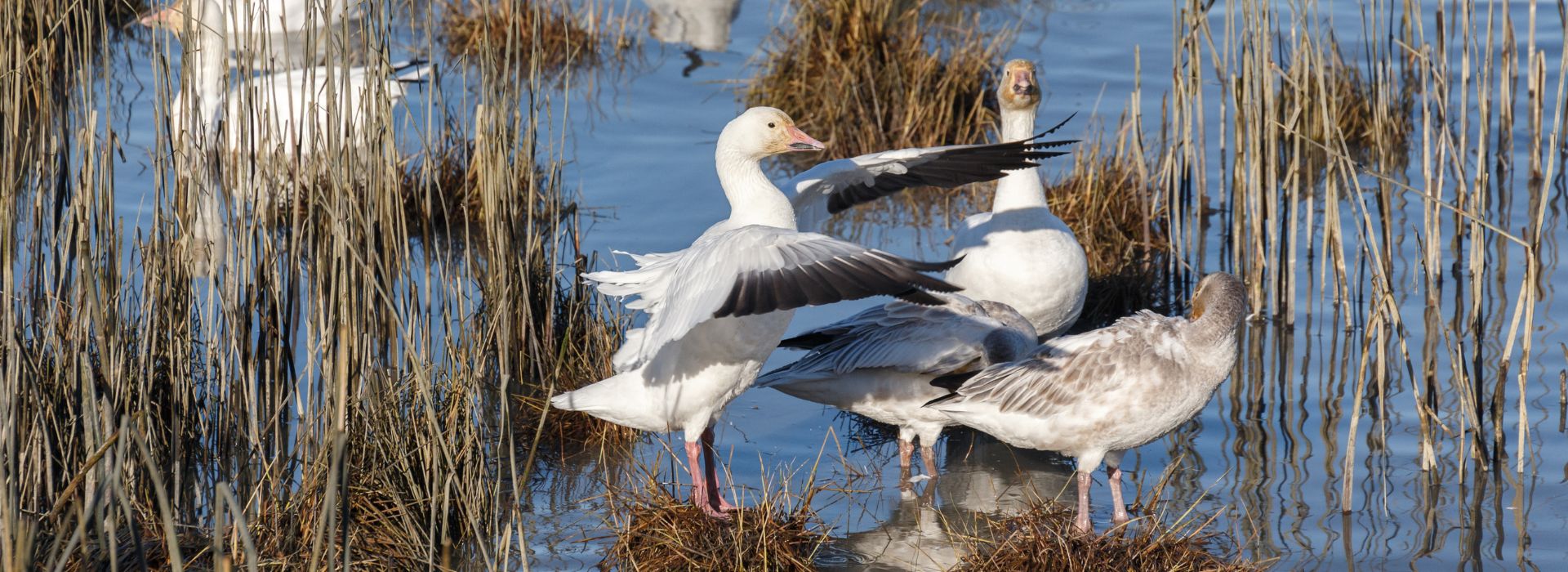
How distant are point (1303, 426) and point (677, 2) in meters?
7.29

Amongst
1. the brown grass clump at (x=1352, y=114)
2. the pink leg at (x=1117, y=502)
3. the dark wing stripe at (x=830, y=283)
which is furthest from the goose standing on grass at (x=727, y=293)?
the brown grass clump at (x=1352, y=114)

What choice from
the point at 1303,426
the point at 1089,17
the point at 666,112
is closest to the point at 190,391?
the point at 1303,426

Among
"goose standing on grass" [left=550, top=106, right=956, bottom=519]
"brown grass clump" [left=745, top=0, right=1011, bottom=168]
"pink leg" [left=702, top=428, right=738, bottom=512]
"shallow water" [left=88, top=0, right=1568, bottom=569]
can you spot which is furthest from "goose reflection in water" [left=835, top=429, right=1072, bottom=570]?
"brown grass clump" [left=745, top=0, right=1011, bottom=168]

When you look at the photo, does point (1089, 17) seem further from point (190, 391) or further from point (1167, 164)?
point (190, 391)

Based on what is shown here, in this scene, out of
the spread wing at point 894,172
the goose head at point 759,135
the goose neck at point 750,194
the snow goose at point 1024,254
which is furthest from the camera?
the snow goose at point 1024,254

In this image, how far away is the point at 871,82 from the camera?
357 inches

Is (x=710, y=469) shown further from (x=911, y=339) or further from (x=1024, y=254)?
(x=1024, y=254)

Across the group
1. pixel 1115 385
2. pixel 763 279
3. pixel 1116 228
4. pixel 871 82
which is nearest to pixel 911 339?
pixel 1115 385

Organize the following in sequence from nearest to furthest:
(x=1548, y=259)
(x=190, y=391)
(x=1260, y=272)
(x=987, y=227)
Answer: (x=190, y=391)
(x=987, y=227)
(x=1260, y=272)
(x=1548, y=259)

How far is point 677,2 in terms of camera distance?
12078 millimetres

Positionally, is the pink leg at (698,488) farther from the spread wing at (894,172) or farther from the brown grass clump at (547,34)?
the brown grass clump at (547,34)

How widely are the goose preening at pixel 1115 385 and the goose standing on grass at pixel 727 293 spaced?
0.75m

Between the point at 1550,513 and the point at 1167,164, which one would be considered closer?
the point at 1550,513

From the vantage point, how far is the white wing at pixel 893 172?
5.76 meters
